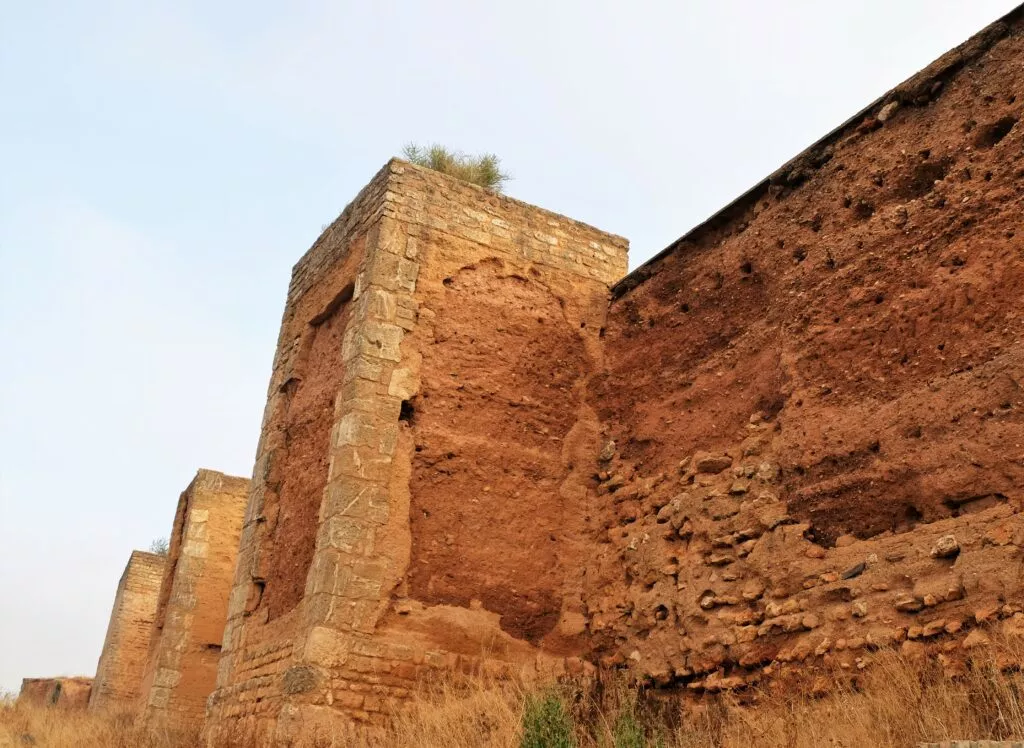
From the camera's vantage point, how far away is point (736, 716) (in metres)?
5.61

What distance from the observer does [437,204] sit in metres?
8.43

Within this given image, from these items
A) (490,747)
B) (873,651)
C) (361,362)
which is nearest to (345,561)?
(361,362)

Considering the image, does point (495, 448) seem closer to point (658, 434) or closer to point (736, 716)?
point (658, 434)

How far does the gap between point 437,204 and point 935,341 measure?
4289mm

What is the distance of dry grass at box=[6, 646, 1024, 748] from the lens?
419 centimetres

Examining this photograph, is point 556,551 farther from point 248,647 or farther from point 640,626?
point 248,647

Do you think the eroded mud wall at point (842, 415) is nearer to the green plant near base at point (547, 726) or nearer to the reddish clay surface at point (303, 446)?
the green plant near base at point (547, 726)

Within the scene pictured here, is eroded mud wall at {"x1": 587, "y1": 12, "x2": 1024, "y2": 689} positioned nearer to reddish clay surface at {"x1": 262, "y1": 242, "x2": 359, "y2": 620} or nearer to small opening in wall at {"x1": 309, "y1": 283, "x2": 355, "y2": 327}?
reddish clay surface at {"x1": 262, "y1": 242, "x2": 359, "y2": 620}

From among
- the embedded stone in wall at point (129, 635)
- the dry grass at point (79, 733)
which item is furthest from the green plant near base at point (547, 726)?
the embedded stone in wall at point (129, 635)

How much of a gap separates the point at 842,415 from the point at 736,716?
1806mm

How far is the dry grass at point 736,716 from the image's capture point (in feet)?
13.8

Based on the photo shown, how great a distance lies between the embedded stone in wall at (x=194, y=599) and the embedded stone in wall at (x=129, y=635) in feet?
8.39

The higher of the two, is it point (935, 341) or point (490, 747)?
point (935, 341)

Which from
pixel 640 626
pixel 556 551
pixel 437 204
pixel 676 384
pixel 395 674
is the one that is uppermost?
pixel 437 204
